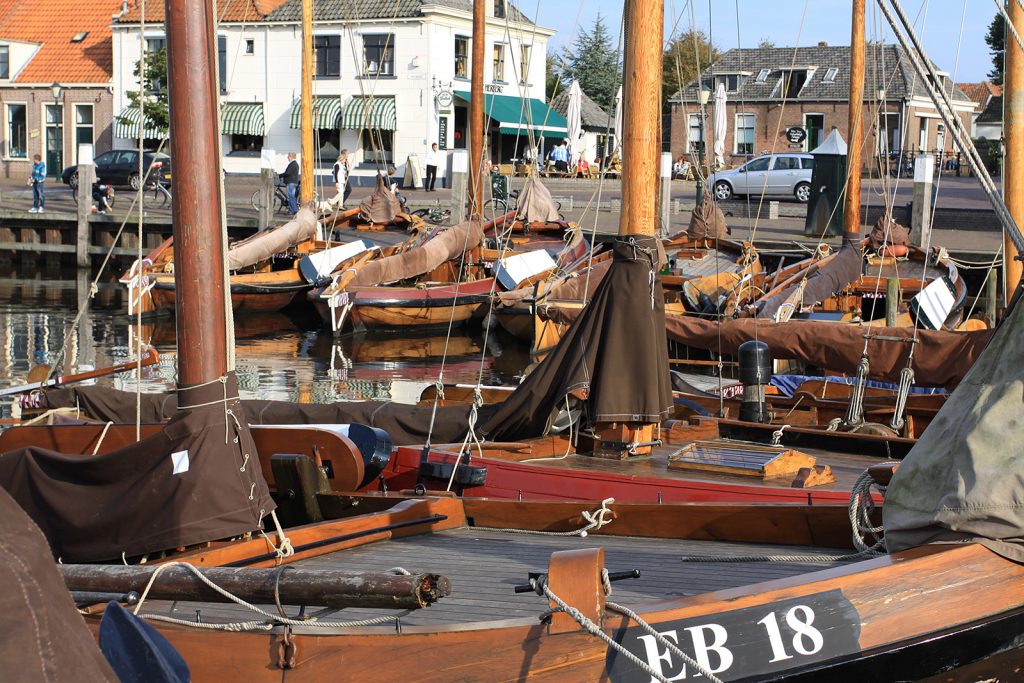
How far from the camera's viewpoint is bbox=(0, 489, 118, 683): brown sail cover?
7.98 feet

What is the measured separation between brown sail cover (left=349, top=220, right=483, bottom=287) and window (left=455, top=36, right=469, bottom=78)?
23801 millimetres

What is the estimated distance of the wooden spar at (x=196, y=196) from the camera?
5.48 m

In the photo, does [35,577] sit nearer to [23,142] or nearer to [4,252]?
[4,252]

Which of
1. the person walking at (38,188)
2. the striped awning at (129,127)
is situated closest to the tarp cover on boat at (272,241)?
the person walking at (38,188)

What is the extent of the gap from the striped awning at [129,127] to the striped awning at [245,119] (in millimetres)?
2548

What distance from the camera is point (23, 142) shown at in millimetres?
48250

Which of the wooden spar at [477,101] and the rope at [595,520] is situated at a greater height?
the wooden spar at [477,101]

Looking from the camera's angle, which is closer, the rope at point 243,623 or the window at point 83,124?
the rope at point 243,623

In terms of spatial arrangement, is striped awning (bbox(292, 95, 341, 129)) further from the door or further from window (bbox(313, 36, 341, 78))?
the door

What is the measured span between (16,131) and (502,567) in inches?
1904

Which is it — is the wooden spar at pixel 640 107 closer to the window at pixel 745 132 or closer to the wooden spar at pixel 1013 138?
the wooden spar at pixel 1013 138

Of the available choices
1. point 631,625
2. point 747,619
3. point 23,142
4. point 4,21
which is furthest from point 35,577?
point 4,21

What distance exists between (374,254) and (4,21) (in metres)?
34.9

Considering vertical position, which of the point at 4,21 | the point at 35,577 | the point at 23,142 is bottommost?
the point at 35,577
